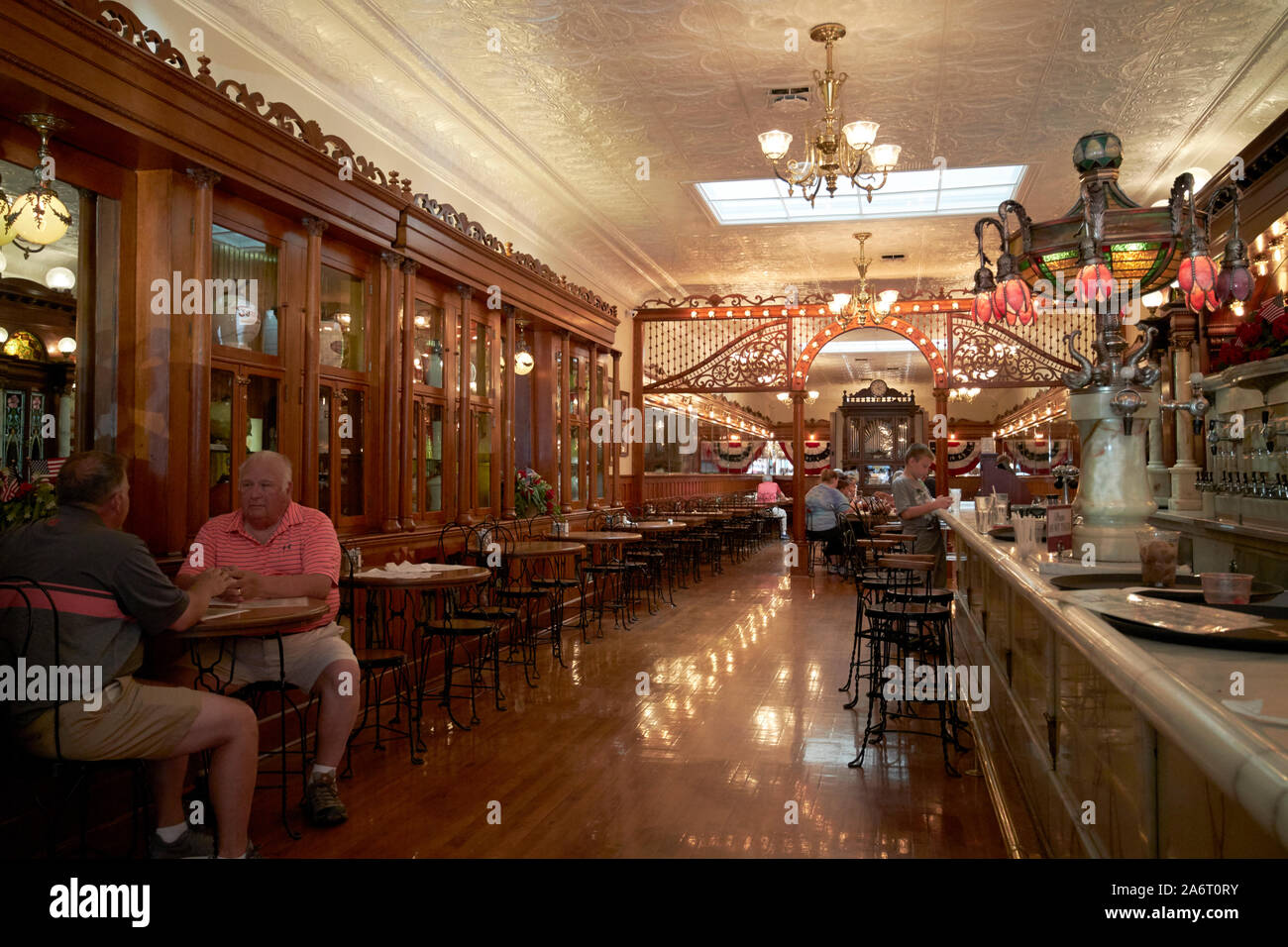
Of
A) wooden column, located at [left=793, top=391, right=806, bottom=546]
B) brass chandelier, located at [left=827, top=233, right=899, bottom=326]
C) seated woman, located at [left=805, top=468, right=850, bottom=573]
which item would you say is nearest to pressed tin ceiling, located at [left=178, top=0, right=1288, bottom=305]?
brass chandelier, located at [left=827, top=233, right=899, bottom=326]

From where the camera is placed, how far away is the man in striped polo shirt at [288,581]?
10.9ft

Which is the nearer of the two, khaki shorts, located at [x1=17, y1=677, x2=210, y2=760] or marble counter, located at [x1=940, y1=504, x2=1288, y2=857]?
marble counter, located at [x1=940, y1=504, x2=1288, y2=857]

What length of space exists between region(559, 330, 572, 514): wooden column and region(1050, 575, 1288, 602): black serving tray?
21.3 feet

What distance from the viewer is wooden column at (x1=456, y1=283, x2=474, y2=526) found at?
21.3 ft

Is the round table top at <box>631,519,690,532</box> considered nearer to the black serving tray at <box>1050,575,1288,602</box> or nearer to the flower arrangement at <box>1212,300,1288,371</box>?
the flower arrangement at <box>1212,300,1288,371</box>

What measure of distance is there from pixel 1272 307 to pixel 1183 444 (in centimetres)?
116

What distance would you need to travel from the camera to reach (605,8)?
4.84 meters

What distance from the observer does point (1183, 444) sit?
6211 millimetres

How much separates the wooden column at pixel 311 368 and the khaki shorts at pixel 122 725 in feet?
7.20

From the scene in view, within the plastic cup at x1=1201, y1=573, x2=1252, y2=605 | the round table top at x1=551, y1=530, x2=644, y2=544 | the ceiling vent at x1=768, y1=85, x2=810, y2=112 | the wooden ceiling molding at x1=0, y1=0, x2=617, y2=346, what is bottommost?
the round table top at x1=551, y1=530, x2=644, y2=544

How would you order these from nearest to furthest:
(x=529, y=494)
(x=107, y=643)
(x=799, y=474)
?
(x=107, y=643) < (x=529, y=494) < (x=799, y=474)

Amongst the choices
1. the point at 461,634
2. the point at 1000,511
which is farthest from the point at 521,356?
the point at 1000,511

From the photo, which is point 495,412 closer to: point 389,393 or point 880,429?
point 389,393

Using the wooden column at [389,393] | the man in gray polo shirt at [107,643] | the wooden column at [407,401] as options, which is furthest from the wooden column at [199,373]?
the wooden column at [407,401]
